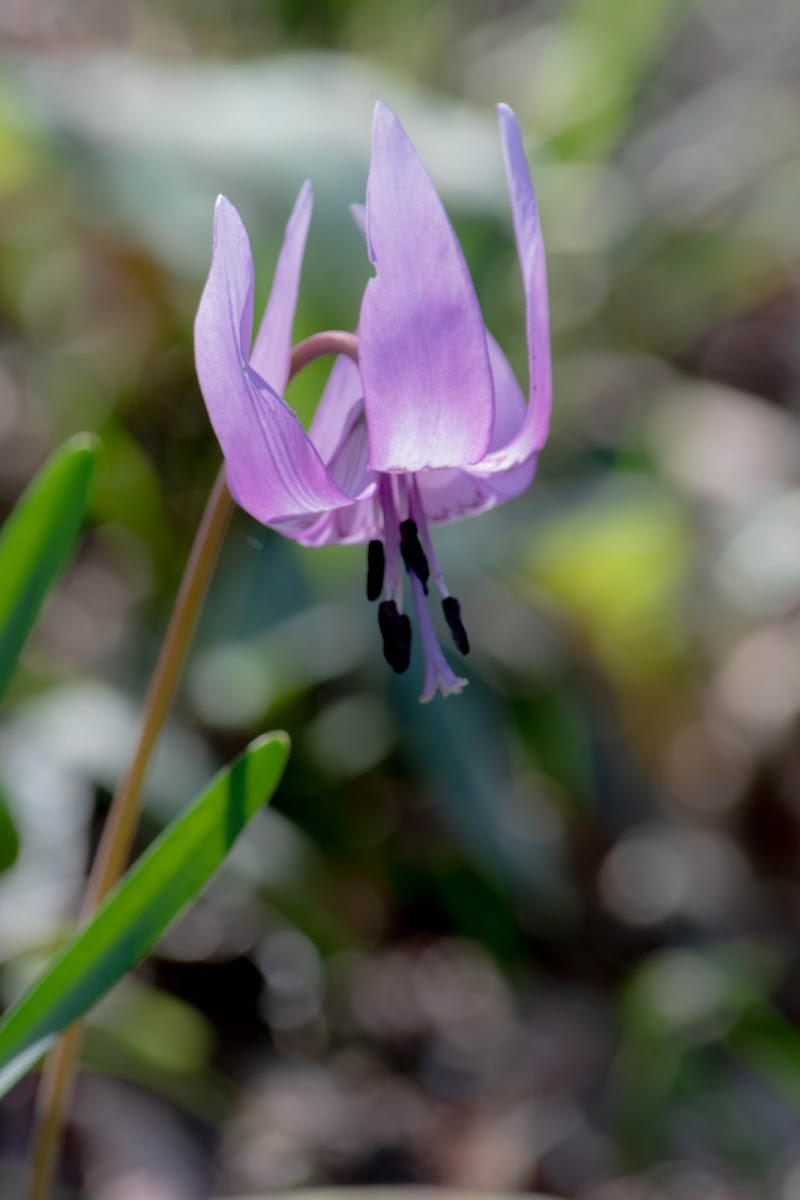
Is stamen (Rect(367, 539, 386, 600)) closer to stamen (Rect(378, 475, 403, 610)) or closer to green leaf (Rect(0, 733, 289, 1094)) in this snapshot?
stamen (Rect(378, 475, 403, 610))

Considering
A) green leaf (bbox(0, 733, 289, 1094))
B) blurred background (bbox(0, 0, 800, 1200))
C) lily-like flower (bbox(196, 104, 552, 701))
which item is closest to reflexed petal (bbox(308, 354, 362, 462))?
lily-like flower (bbox(196, 104, 552, 701))

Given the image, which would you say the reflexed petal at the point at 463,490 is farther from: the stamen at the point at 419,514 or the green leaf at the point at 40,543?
the green leaf at the point at 40,543

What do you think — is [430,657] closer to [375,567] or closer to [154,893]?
[375,567]

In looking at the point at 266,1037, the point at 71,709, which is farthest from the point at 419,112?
the point at 266,1037

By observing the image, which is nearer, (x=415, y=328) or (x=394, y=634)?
(x=415, y=328)

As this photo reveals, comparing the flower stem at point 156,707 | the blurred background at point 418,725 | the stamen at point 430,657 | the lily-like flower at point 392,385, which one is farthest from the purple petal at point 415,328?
the blurred background at point 418,725

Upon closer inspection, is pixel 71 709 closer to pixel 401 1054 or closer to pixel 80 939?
pixel 401 1054

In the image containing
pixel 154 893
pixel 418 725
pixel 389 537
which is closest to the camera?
pixel 154 893

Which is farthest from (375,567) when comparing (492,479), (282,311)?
(282,311)
